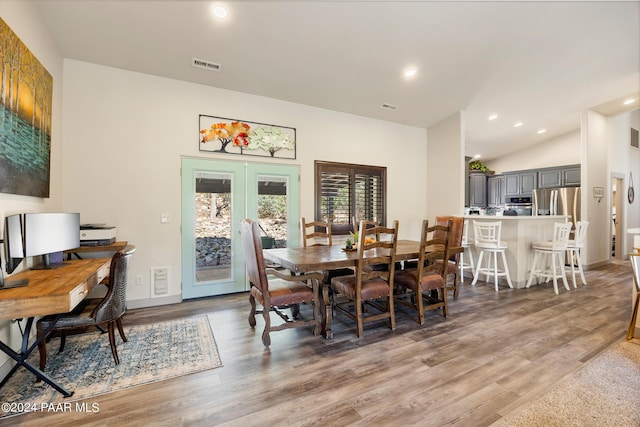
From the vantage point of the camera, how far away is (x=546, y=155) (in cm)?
789

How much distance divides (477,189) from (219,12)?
332 inches

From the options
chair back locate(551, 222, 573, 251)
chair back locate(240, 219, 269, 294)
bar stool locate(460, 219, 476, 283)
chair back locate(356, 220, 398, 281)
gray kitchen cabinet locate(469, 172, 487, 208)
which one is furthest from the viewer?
gray kitchen cabinet locate(469, 172, 487, 208)

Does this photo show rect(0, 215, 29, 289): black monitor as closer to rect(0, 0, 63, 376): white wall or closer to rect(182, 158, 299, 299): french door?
rect(0, 0, 63, 376): white wall

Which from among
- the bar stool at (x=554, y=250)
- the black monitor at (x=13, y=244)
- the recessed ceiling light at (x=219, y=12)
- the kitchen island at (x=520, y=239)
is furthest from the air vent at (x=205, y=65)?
the bar stool at (x=554, y=250)

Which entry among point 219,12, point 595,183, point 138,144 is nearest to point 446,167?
point 595,183

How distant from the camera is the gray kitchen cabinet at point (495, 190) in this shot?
8516mm

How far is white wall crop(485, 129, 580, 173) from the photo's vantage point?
736cm

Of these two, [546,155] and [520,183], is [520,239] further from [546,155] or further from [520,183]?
[546,155]

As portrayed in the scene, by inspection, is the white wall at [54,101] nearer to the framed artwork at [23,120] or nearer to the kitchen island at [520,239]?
the framed artwork at [23,120]

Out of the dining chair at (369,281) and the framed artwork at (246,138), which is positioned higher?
the framed artwork at (246,138)

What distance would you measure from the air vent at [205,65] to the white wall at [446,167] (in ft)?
14.2

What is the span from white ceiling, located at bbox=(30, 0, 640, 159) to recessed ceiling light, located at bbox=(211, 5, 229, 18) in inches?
2.0

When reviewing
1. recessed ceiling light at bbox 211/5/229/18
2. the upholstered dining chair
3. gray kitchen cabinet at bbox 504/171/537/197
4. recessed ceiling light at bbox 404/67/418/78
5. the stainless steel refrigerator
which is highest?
recessed ceiling light at bbox 404/67/418/78

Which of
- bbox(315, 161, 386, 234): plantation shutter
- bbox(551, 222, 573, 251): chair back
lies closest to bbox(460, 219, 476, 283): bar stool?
bbox(551, 222, 573, 251): chair back
